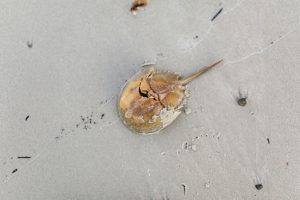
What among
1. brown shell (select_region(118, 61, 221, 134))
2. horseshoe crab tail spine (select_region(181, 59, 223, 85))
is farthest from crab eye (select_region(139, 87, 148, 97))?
horseshoe crab tail spine (select_region(181, 59, 223, 85))

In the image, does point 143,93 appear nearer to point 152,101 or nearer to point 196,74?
point 152,101

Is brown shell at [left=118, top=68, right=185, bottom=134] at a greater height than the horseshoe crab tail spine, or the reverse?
the horseshoe crab tail spine

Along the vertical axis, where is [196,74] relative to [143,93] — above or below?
above

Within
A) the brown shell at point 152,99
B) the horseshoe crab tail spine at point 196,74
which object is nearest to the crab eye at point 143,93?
the brown shell at point 152,99

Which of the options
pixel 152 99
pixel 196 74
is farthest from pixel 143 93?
pixel 196 74

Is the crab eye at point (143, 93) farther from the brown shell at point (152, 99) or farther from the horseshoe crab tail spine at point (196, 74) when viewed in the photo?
the horseshoe crab tail spine at point (196, 74)

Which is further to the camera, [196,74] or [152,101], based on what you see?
[196,74]

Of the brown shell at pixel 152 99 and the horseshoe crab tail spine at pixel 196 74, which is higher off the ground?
the horseshoe crab tail spine at pixel 196 74

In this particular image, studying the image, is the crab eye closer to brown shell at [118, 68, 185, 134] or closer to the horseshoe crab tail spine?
brown shell at [118, 68, 185, 134]

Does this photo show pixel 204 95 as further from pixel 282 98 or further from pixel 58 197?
pixel 58 197
